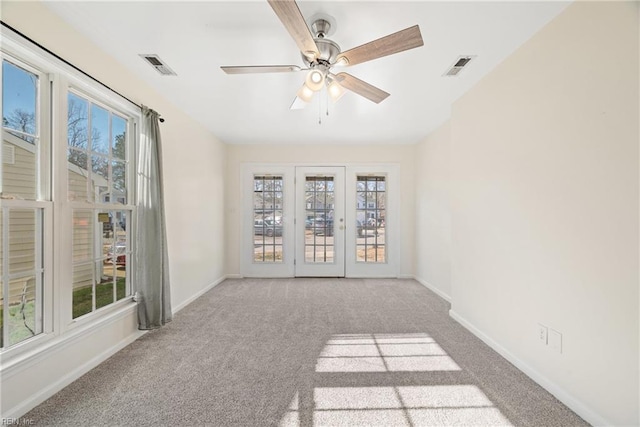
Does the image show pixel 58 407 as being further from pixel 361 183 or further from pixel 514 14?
pixel 361 183

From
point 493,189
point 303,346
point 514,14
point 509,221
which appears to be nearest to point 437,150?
point 493,189

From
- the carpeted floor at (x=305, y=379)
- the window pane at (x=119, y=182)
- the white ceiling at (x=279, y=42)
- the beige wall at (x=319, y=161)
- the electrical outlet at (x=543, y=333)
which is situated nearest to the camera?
the carpeted floor at (x=305, y=379)

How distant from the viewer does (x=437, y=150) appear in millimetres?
4203

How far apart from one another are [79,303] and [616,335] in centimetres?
332

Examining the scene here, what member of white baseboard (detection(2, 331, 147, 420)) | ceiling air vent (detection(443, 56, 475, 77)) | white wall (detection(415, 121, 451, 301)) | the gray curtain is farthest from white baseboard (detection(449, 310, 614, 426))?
white baseboard (detection(2, 331, 147, 420))

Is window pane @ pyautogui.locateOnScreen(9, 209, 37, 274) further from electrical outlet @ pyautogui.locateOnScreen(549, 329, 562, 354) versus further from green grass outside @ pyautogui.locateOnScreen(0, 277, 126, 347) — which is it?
electrical outlet @ pyautogui.locateOnScreen(549, 329, 562, 354)

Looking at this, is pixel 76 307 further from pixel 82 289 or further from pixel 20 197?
pixel 20 197

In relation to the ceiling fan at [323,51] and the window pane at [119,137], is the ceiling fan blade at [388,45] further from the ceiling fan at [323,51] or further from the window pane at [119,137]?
the window pane at [119,137]

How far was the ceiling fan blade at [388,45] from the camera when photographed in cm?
157

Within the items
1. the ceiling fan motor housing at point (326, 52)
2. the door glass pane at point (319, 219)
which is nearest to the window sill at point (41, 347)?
the ceiling fan motor housing at point (326, 52)

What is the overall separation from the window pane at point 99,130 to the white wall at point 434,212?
3718 mm

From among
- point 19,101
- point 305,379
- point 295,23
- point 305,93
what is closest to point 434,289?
point 305,379

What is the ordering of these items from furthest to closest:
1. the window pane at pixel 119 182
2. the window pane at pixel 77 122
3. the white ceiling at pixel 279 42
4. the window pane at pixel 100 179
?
1. the window pane at pixel 119 182
2. the window pane at pixel 100 179
3. the window pane at pixel 77 122
4. the white ceiling at pixel 279 42

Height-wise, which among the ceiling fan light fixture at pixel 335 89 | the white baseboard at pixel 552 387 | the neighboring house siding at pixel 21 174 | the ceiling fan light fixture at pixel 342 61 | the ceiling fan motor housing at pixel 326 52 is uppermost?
the ceiling fan motor housing at pixel 326 52
